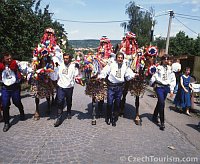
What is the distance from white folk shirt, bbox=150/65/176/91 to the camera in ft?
19.8

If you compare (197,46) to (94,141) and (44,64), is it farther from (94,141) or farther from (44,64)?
(94,141)

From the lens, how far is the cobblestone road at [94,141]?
4203 millimetres

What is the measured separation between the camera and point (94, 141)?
497 centimetres

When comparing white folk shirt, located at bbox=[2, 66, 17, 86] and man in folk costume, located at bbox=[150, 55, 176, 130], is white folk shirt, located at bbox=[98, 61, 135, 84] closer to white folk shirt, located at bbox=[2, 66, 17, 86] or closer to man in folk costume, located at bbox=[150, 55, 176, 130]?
man in folk costume, located at bbox=[150, 55, 176, 130]

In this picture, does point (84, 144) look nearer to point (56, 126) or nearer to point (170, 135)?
point (56, 126)

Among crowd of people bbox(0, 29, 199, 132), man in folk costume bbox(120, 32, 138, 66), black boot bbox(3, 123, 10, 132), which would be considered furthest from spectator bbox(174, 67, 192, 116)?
black boot bbox(3, 123, 10, 132)

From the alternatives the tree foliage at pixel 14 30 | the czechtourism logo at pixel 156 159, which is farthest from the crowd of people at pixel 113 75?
the tree foliage at pixel 14 30

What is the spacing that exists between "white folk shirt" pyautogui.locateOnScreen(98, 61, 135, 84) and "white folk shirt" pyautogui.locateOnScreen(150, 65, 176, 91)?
701 mm

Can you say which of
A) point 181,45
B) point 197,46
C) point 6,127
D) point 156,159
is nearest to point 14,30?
point 6,127

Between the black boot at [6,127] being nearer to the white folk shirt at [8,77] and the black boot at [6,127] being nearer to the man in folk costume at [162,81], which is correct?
the white folk shirt at [8,77]

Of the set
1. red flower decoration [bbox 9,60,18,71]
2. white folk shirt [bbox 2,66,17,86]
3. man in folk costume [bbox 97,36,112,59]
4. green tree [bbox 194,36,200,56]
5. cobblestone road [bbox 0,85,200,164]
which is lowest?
cobblestone road [bbox 0,85,200,164]

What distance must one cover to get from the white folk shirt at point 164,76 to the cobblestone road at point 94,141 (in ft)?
4.12

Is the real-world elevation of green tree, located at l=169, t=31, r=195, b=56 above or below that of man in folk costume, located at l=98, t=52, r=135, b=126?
above

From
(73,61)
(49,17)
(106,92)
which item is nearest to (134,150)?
(106,92)
